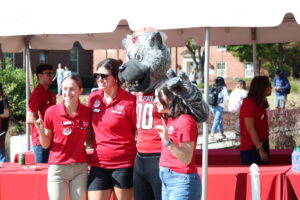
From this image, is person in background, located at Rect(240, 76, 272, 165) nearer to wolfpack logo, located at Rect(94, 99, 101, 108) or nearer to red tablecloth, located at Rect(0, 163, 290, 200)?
red tablecloth, located at Rect(0, 163, 290, 200)

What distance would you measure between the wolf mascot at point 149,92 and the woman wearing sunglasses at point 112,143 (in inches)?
4.3

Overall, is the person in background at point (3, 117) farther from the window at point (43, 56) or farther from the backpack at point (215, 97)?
the window at point (43, 56)

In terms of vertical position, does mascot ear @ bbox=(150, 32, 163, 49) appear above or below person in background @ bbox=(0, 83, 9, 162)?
above

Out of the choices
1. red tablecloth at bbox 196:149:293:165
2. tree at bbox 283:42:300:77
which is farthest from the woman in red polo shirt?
tree at bbox 283:42:300:77

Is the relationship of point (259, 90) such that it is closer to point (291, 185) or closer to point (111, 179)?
point (291, 185)

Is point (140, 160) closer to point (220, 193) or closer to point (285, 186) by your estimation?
point (220, 193)

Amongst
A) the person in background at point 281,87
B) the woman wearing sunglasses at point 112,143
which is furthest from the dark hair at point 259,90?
the person in background at point 281,87

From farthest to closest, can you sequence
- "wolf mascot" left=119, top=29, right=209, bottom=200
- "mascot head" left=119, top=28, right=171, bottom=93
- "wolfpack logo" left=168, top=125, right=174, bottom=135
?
"mascot head" left=119, top=28, right=171, bottom=93
"wolf mascot" left=119, top=29, right=209, bottom=200
"wolfpack logo" left=168, top=125, right=174, bottom=135

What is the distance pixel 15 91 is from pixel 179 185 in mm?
10217

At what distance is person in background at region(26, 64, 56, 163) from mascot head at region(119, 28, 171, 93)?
1.63 meters

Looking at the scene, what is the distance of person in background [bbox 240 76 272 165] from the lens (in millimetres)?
5316

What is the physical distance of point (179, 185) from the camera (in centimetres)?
364

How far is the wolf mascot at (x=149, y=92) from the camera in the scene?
3.80 m

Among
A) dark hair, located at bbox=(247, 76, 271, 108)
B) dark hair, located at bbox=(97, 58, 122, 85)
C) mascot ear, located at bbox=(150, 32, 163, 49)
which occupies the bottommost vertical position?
dark hair, located at bbox=(247, 76, 271, 108)
